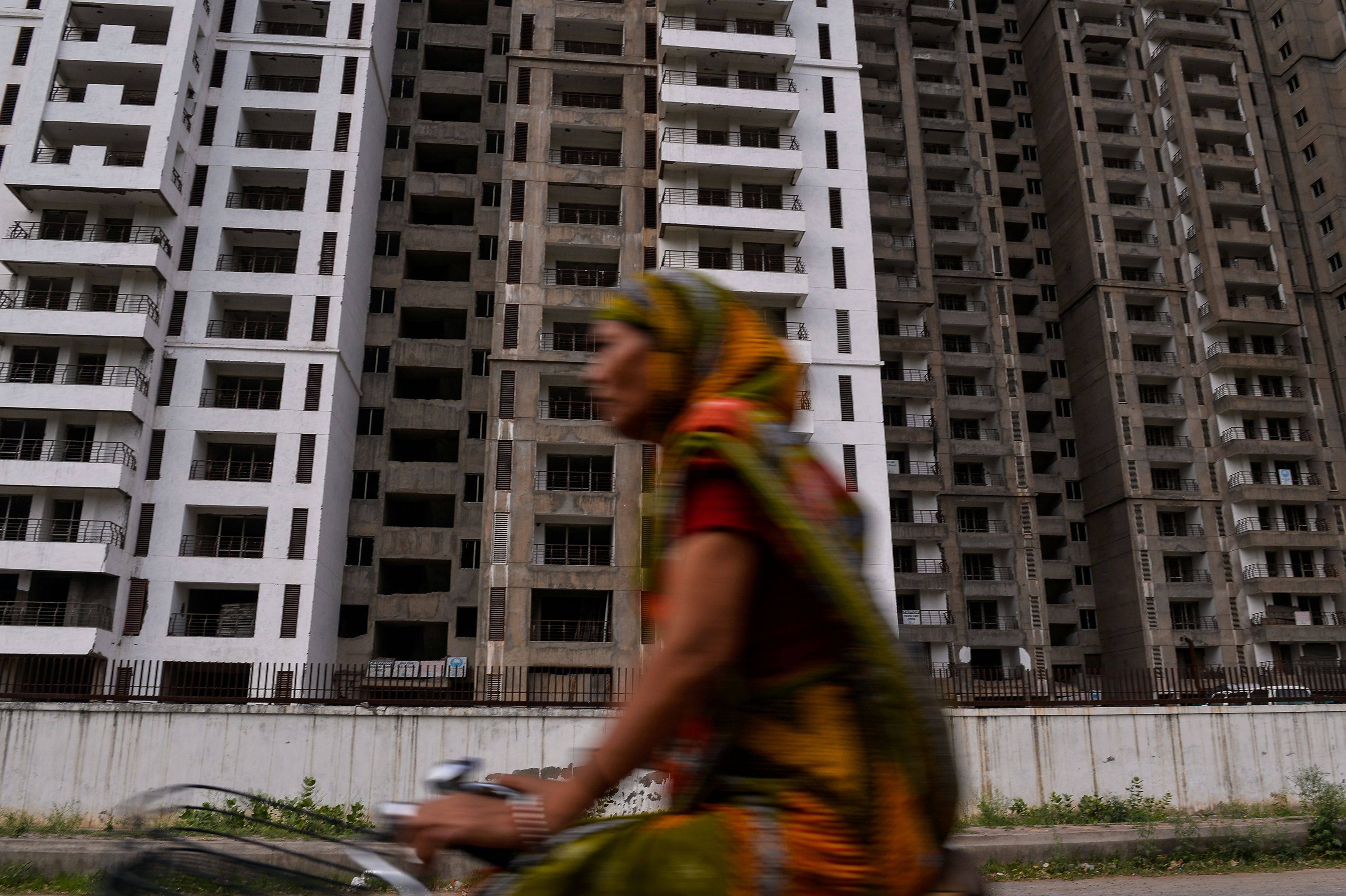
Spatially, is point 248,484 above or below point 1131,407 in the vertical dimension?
below

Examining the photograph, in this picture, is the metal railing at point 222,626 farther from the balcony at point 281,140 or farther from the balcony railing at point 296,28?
the balcony railing at point 296,28

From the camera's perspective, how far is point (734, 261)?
4028cm

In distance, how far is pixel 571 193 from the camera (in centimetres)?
4216

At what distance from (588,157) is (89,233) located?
20.5 m

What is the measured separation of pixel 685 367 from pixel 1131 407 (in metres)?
57.6

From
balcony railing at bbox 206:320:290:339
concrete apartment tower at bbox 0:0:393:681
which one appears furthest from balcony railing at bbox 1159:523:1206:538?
balcony railing at bbox 206:320:290:339

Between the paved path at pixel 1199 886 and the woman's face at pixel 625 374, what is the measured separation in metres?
10.6

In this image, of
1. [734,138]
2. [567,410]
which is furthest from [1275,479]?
[567,410]

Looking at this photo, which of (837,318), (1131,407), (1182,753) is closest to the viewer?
(1182,753)

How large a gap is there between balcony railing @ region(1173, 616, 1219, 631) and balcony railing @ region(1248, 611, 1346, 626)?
1610 millimetres

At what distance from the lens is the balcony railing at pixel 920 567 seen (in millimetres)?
49000

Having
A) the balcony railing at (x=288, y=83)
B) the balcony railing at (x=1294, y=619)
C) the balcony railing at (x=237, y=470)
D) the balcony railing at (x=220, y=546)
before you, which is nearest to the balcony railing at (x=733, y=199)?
the balcony railing at (x=288, y=83)

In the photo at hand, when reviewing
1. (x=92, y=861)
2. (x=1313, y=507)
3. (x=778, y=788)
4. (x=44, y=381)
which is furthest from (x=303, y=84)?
(x=1313, y=507)

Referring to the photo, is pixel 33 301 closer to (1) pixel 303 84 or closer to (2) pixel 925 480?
(1) pixel 303 84
